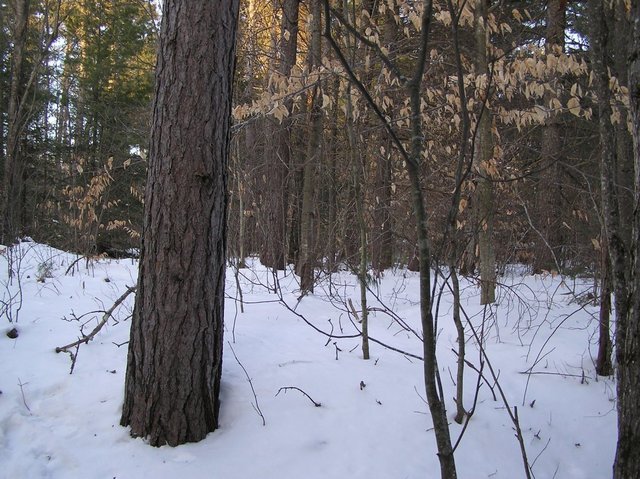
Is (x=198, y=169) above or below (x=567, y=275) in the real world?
above

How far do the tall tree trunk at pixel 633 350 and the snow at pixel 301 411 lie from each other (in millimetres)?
650

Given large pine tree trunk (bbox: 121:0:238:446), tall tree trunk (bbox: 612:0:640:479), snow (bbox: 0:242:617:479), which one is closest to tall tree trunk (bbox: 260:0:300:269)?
snow (bbox: 0:242:617:479)

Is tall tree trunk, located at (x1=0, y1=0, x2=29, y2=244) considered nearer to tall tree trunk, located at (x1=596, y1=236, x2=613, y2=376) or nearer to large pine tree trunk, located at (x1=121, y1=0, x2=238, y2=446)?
large pine tree trunk, located at (x1=121, y1=0, x2=238, y2=446)

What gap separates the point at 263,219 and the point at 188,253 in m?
3.23

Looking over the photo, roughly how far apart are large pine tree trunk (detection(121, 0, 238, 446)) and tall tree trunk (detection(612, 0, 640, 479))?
185cm

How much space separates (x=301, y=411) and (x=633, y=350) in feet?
5.74

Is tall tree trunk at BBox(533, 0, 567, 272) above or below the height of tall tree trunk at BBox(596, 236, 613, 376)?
above

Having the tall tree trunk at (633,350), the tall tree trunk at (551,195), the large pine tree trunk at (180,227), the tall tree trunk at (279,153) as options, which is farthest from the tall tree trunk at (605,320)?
the tall tree trunk at (551,195)

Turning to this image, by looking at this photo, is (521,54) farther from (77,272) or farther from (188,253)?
(77,272)

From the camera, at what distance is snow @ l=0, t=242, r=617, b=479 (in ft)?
7.30

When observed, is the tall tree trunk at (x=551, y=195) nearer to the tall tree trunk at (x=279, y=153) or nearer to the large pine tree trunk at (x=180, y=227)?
the tall tree trunk at (x=279, y=153)

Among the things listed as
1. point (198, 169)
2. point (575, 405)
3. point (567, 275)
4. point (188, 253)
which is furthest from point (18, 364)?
point (567, 275)

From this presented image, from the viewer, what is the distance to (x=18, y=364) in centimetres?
284

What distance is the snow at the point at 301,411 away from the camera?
2225 mm
